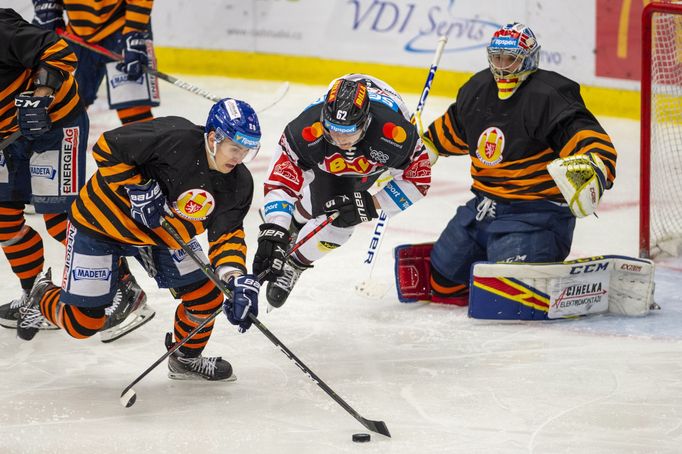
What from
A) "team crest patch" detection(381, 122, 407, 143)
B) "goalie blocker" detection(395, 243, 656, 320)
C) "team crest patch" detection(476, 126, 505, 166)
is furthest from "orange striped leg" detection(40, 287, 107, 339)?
"team crest patch" detection(476, 126, 505, 166)

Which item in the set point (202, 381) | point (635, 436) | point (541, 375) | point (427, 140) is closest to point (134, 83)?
point (427, 140)

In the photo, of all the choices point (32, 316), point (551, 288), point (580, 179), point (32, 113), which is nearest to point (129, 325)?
point (32, 316)

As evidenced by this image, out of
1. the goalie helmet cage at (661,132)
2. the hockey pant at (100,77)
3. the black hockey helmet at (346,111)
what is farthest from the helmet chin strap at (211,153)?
the hockey pant at (100,77)

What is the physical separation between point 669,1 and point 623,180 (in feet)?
3.91

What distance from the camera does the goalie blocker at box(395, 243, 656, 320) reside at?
13.3 feet

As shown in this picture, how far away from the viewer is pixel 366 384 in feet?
11.7

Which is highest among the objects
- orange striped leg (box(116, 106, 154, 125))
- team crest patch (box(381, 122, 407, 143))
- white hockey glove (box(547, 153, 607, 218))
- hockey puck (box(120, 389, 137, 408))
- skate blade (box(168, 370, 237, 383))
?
orange striped leg (box(116, 106, 154, 125))

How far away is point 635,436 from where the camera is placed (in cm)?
313

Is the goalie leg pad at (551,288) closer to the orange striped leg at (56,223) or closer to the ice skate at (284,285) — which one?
the ice skate at (284,285)

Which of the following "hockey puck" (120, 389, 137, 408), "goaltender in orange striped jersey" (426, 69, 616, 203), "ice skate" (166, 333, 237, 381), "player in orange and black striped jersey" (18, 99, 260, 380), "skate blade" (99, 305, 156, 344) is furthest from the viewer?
"goaltender in orange striped jersey" (426, 69, 616, 203)

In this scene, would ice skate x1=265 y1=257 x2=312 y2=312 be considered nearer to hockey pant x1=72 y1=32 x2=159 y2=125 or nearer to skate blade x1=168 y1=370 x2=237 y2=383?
skate blade x1=168 y1=370 x2=237 y2=383

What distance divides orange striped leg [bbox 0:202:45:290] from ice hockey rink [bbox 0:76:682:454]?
0.23 m

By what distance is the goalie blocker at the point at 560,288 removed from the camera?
4051mm

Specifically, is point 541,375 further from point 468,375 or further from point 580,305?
point 580,305
